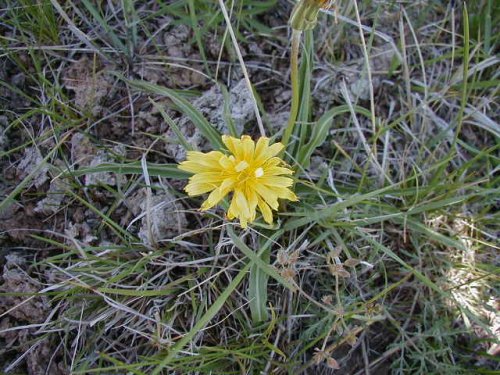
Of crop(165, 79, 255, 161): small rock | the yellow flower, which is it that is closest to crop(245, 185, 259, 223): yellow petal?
the yellow flower

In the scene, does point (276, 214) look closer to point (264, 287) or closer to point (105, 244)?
point (264, 287)

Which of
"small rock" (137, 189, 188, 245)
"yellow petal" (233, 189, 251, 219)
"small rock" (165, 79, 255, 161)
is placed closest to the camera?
"yellow petal" (233, 189, 251, 219)

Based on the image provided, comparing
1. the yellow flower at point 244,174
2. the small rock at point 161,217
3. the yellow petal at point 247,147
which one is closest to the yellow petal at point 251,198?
the yellow flower at point 244,174

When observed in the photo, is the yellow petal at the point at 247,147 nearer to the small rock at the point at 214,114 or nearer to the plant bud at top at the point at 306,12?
the plant bud at top at the point at 306,12

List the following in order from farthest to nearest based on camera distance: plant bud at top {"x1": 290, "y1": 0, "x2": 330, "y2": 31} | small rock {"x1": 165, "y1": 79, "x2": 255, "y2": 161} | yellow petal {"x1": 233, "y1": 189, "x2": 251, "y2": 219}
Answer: small rock {"x1": 165, "y1": 79, "x2": 255, "y2": 161} → yellow petal {"x1": 233, "y1": 189, "x2": 251, "y2": 219} → plant bud at top {"x1": 290, "y1": 0, "x2": 330, "y2": 31}

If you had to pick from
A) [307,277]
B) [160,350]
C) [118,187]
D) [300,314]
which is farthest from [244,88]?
[160,350]

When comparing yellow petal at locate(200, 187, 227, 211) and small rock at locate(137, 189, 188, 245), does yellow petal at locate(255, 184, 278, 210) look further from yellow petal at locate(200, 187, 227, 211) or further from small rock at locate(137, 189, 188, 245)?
small rock at locate(137, 189, 188, 245)

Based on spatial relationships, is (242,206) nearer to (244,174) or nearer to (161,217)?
(244,174)

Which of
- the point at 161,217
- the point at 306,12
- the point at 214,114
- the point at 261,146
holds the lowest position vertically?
the point at 161,217

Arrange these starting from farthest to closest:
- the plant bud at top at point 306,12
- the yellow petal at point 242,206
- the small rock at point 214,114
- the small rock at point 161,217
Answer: the small rock at point 214,114 < the small rock at point 161,217 < the yellow petal at point 242,206 < the plant bud at top at point 306,12

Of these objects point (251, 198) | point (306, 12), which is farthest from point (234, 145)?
point (306, 12)
